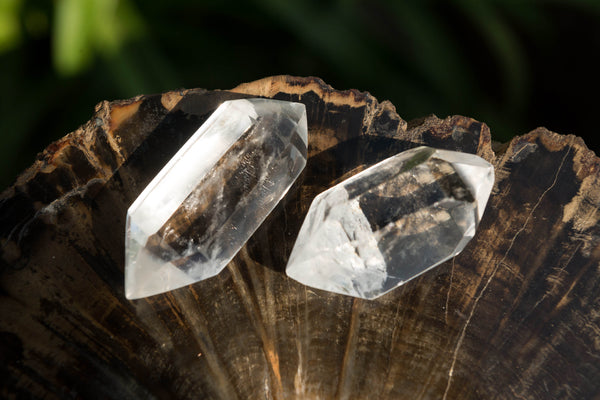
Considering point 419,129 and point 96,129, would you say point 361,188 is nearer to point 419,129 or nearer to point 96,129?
point 419,129

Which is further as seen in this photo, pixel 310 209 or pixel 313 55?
pixel 313 55

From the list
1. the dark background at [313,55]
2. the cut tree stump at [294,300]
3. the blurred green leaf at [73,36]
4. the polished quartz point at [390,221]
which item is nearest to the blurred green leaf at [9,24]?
the dark background at [313,55]

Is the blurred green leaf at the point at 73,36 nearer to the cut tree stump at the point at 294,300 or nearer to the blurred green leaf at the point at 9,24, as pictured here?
the blurred green leaf at the point at 9,24

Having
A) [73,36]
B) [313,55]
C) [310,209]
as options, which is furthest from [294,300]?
[313,55]

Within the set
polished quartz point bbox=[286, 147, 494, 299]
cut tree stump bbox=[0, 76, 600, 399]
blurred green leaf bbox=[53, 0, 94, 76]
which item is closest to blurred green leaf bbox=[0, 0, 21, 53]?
blurred green leaf bbox=[53, 0, 94, 76]

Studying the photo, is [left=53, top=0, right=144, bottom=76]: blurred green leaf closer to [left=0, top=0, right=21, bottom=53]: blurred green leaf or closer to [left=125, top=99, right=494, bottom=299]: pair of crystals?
[left=0, top=0, right=21, bottom=53]: blurred green leaf

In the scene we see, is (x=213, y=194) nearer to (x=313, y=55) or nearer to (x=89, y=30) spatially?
(x=89, y=30)

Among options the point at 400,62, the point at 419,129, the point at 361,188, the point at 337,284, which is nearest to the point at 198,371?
the point at 337,284
